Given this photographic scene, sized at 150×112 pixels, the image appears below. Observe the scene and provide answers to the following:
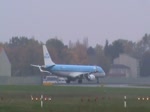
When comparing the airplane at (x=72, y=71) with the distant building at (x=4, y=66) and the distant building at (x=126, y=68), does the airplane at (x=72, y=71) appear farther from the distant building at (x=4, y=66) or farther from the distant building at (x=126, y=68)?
the distant building at (x=126, y=68)

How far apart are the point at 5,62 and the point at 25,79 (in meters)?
18.9

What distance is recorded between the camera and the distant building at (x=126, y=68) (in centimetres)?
17800

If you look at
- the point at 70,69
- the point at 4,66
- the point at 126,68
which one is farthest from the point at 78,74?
the point at 126,68

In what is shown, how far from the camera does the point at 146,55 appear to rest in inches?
7234

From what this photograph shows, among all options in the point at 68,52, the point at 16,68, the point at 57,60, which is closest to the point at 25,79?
the point at 16,68

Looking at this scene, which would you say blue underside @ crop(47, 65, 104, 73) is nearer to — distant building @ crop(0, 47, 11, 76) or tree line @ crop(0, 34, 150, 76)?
distant building @ crop(0, 47, 11, 76)

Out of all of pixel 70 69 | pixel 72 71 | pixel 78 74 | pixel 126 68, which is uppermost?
pixel 126 68

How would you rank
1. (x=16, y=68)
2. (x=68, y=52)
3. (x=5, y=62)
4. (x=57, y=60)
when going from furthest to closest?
1. (x=68, y=52)
2. (x=57, y=60)
3. (x=16, y=68)
4. (x=5, y=62)

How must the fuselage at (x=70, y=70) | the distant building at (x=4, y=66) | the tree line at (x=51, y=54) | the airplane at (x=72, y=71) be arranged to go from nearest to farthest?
the fuselage at (x=70, y=70)
the airplane at (x=72, y=71)
the distant building at (x=4, y=66)
the tree line at (x=51, y=54)

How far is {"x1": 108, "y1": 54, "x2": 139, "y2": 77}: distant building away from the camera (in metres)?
178

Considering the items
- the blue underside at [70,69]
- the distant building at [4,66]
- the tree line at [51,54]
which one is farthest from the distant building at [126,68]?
the blue underside at [70,69]

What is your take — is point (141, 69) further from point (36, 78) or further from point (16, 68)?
point (36, 78)

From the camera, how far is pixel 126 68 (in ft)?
596

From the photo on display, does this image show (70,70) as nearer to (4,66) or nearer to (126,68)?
(4,66)
